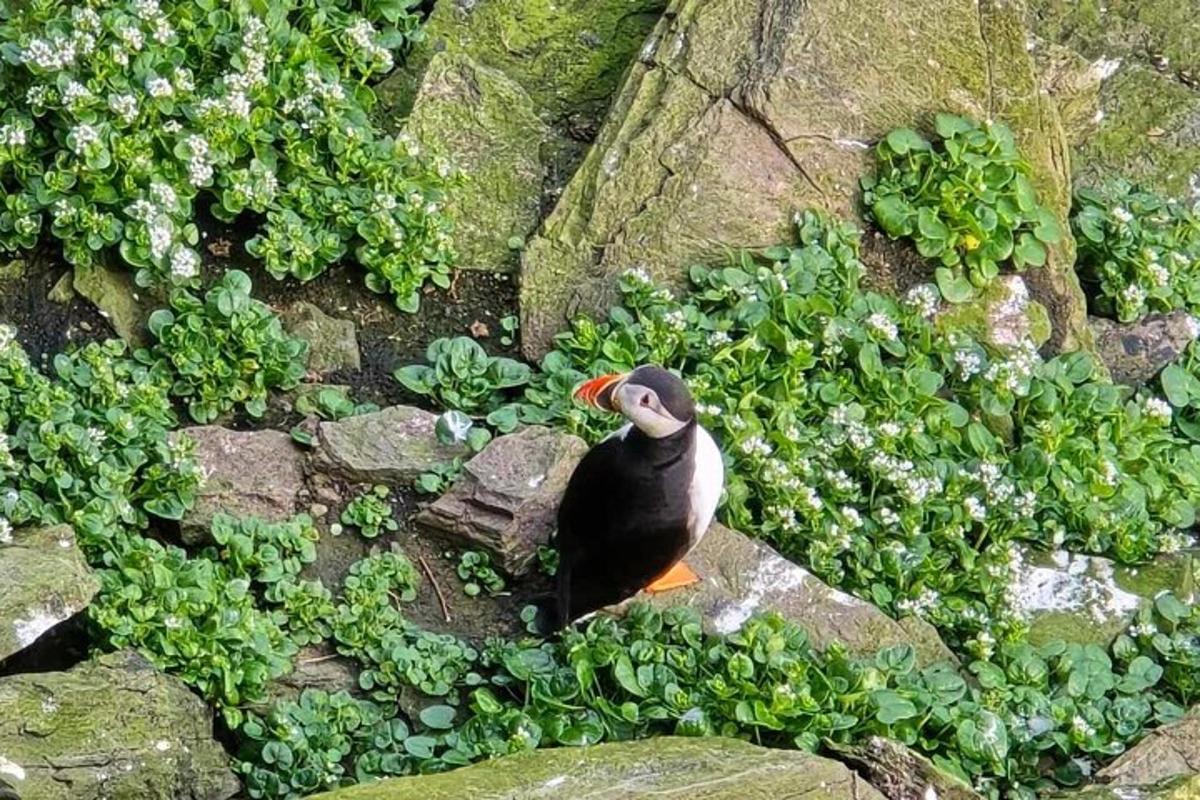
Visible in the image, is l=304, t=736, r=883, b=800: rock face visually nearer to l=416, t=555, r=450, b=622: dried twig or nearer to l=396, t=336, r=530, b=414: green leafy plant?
l=416, t=555, r=450, b=622: dried twig

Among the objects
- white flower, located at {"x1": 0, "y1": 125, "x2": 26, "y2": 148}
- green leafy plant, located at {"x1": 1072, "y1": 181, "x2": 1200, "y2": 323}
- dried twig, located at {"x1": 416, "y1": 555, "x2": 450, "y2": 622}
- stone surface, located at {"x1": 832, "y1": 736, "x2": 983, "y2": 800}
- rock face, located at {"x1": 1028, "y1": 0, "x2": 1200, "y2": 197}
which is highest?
rock face, located at {"x1": 1028, "y1": 0, "x2": 1200, "y2": 197}

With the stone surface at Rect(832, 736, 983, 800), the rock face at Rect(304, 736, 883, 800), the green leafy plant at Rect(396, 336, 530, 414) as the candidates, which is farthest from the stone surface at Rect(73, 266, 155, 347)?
the stone surface at Rect(832, 736, 983, 800)

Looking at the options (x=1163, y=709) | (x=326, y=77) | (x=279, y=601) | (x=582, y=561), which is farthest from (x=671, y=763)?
(x=326, y=77)

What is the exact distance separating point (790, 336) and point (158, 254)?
80.4 inches

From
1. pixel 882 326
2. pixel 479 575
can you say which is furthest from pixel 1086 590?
pixel 479 575

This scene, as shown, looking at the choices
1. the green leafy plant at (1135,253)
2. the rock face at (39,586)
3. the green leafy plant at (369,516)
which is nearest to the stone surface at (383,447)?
the green leafy plant at (369,516)

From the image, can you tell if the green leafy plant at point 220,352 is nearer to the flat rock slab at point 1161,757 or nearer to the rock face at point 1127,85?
the flat rock slab at point 1161,757

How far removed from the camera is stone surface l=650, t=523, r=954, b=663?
539 cm

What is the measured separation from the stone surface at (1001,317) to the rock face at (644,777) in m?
2.29

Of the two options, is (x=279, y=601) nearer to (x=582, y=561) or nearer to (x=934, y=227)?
(x=582, y=561)

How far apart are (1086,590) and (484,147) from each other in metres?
2.58

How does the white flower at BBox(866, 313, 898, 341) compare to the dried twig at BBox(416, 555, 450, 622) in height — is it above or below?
above

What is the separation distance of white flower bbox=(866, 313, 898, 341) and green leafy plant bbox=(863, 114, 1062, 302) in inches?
14.2

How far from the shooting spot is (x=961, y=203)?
20.9 ft
